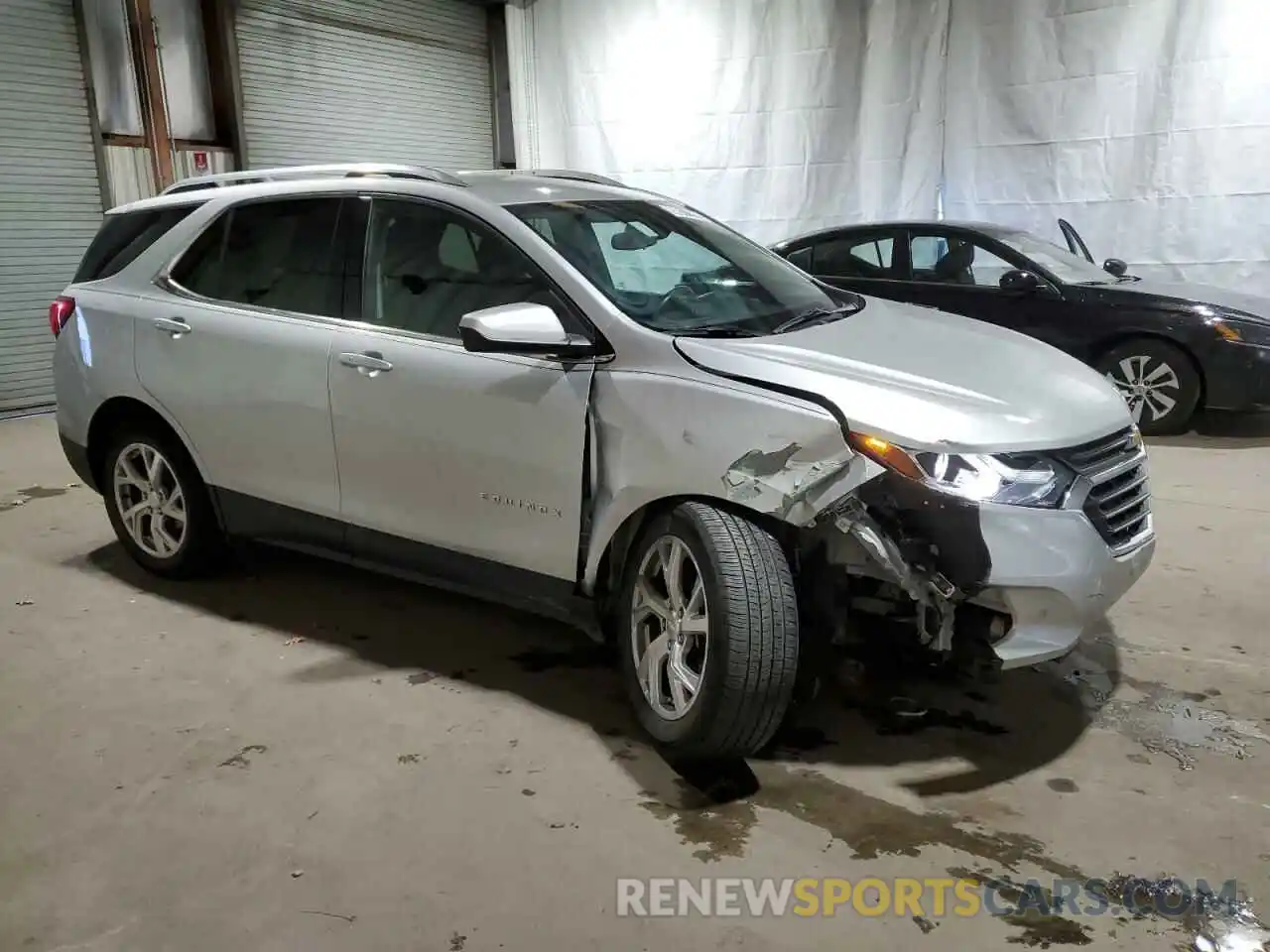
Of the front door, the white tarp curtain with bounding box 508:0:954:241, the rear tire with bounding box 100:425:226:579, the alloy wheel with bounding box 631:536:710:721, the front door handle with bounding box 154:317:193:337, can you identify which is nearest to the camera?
the alloy wheel with bounding box 631:536:710:721

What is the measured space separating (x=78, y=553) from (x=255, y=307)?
Answer: 1667 millimetres

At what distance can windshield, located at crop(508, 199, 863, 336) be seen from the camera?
2805 mm

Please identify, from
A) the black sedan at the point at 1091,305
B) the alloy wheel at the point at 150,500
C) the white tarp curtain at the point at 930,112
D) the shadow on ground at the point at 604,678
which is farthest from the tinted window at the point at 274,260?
the white tarp curtain at the point at 930,112

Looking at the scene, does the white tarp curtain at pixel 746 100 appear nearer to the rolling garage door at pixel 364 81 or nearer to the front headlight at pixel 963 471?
the rolling garage door at pixel 364 81

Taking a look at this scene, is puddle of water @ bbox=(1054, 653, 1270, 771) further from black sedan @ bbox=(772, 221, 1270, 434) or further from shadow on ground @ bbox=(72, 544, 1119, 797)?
black sedan @ bbox=(772, 221, 1270, 434)

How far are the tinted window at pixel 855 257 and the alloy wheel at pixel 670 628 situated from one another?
454 cm

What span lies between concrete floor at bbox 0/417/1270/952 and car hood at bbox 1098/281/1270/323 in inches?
113

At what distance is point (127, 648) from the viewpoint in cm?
333

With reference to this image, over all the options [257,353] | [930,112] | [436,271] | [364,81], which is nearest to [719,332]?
[436,271]

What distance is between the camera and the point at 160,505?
377 cm

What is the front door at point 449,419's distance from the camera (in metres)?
2.74

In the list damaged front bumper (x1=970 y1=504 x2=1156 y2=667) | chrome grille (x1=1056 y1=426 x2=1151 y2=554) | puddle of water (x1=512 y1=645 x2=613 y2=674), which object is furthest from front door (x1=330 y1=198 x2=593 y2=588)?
chrome grille (x1=1056 y1=426 x2=1151 y2=554)

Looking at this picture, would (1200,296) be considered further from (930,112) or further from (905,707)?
(905,707)

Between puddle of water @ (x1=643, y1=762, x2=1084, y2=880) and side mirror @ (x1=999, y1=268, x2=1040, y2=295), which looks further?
side mirror @ (x1=999, y1=268, x2=1040, y2=295)
